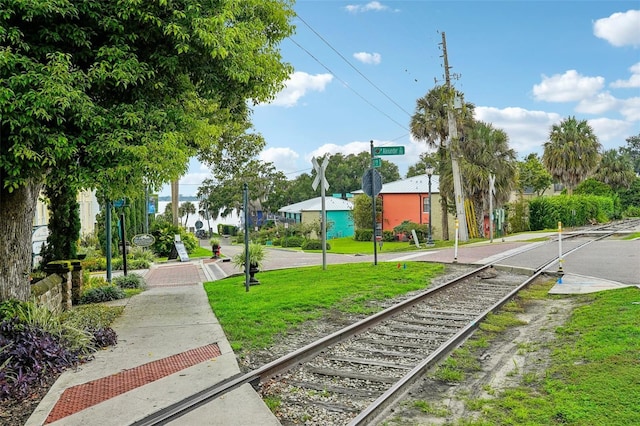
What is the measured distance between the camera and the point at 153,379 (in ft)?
18.6

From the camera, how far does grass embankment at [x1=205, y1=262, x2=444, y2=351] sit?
8.02 metres

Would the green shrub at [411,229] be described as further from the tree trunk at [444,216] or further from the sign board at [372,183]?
the sign board at [372,183]

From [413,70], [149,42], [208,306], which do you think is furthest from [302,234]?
[149,42]

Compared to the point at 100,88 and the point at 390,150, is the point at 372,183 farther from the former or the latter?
the point at 100,88

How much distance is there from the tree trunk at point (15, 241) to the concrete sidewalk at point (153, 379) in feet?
5.12

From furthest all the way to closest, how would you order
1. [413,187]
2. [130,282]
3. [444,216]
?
[413,187], [444,216], [130,282]

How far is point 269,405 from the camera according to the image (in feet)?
16.2

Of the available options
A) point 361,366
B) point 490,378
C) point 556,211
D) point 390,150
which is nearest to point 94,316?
point 361,366

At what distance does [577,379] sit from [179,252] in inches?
908

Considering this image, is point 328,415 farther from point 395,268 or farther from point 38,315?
point 395,268

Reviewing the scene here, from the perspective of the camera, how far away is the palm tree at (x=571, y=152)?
152 feet

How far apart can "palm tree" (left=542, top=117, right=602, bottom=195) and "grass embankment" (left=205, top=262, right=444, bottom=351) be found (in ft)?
120

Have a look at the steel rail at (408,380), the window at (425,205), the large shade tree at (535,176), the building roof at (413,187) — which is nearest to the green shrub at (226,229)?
the building roof at (413,187)

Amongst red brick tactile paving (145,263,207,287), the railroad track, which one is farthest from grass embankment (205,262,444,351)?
red brick tactile paving (145,263,207,287)
